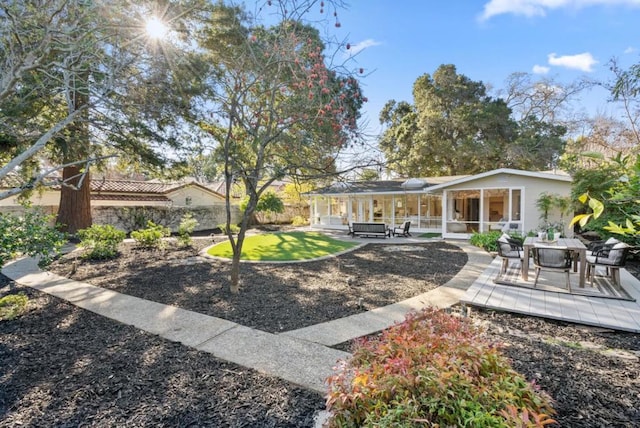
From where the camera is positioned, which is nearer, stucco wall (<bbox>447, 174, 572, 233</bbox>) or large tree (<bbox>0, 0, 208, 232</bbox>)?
large tree (<bbox>0, 0, 208, 232</bbox>)

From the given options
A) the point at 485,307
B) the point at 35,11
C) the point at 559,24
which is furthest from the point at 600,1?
the point at 35,11

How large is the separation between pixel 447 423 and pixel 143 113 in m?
10.3

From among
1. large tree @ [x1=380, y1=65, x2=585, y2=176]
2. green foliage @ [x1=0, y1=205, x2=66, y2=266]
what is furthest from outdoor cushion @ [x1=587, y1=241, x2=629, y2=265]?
large tree @ [x1=380, y1=65, x2=585, y2=176]

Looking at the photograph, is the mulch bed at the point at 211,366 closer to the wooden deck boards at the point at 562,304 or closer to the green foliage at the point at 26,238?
the wooden deck boards at the point at 562,304

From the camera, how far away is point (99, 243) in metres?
9.95

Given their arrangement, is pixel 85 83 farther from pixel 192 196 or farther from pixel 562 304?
pixel 192 196

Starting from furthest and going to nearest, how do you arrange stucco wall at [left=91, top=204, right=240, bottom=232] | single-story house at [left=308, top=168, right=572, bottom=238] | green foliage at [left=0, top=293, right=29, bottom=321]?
stucco wall at [left=91, top=204, right=240, bottom=232] → single-story house at [left=308, top=168, right=572, bottom=238] → green foliage at [left=0, top=293, right=29, bottom=321]

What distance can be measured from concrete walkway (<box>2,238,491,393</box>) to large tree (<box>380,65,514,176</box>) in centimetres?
2007

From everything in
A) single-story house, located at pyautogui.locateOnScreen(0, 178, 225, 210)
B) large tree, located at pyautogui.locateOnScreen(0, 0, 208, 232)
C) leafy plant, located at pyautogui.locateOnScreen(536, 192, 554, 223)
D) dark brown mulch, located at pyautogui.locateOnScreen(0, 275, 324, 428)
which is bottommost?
dark brown mulch, located at pyautogui.locateOnScreen(0, 275, 324, 428)

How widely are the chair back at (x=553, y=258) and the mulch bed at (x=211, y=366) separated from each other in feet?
6.36

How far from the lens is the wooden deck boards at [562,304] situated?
463 cm

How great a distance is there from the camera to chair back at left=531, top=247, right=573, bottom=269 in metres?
6.15

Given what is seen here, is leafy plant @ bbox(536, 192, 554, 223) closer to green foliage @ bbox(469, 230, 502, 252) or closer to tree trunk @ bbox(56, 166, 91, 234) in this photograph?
green foliage @ bbox(469, 230, 502, 252)

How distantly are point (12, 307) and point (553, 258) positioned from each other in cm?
1032
